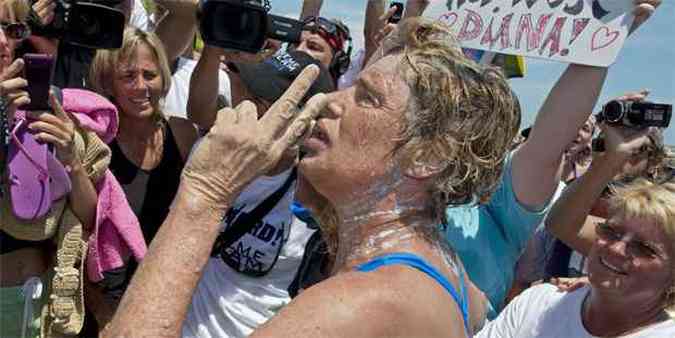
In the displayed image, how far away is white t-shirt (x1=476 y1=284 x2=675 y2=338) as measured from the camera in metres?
2.87

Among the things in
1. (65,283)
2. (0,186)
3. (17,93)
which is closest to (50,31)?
(17,93)

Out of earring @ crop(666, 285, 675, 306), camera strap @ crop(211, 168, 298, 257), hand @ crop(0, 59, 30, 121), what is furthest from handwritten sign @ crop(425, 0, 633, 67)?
hand @ crop(0, 59, 30, 121)

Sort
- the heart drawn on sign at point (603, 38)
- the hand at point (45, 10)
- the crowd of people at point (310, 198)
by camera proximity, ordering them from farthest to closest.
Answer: the heart drawn on sign at point (603, 38)
the hand at point (45, 10)
the crowd of people at point (310, 198)

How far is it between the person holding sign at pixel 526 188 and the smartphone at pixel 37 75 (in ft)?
4.30

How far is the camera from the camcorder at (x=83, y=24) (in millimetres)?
2467

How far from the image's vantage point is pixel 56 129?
2.65 m

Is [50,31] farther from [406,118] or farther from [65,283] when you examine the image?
[406,118]

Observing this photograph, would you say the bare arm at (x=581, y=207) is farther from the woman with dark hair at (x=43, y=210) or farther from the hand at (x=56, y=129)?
the hand at (x=56, y=129)

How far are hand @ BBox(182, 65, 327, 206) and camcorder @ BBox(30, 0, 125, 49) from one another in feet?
3.31

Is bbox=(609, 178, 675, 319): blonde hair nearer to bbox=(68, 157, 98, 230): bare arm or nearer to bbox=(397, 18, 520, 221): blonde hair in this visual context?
bbox=(397, 18, 520, 221): blonde hair

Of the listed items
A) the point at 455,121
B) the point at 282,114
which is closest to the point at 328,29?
the point at 455,121

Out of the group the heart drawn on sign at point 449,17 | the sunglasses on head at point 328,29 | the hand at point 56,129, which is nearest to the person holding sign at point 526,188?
the heart drawn on sign at point 449,17

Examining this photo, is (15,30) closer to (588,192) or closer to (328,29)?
(588,192)

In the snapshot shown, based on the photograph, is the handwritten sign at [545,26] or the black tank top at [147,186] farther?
the black tank top at [147,186]
